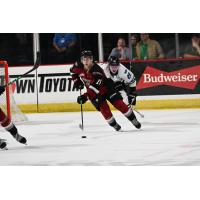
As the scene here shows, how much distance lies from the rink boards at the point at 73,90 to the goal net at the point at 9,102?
3cm

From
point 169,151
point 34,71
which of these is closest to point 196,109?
point 169,151

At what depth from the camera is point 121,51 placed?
4492 mm

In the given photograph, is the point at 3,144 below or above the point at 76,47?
below

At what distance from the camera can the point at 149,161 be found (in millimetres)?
4238

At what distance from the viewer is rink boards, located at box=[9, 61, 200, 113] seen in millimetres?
4508

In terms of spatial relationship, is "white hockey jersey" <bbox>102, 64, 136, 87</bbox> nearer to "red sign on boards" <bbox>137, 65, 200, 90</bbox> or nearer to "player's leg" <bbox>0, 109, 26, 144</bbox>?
"red sign on boards" <bbox>137, 65, 200, 90</bbox>

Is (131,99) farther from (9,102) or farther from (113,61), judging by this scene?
(9,102)

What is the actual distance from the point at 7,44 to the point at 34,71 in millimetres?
217

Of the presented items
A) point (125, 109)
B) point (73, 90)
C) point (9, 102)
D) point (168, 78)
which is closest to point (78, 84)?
point (73, 90)

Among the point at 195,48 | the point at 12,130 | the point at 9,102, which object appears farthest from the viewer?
the point at 9,102

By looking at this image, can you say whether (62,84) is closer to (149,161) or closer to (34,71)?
(34,71)

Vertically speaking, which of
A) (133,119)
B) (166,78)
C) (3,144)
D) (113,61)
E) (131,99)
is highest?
(113,61)

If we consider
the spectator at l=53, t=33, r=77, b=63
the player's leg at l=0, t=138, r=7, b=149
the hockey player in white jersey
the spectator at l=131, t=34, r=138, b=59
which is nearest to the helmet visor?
the hockey player in white jersey

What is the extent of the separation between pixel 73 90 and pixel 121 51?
35 centimetres
